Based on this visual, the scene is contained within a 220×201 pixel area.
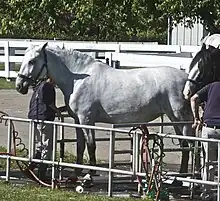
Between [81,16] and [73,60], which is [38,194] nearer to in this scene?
[73,60]

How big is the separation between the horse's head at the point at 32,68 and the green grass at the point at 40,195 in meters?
2.00

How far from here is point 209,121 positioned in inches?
444

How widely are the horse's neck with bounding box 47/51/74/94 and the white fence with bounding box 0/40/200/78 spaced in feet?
17.7

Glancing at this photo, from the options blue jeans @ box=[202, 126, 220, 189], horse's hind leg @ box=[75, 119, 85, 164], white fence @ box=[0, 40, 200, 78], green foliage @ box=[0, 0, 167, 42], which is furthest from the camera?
white fence @ box=[0, 40, 200, 78]

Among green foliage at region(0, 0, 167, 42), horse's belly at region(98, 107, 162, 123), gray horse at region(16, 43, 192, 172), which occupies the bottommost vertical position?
horse's belly at region(98, 107, 162, 123)

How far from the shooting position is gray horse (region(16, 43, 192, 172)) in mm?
13047

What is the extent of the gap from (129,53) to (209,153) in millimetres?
15170

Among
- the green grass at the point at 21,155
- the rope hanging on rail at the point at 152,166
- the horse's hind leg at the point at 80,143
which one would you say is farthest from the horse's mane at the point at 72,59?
the rope hanging on rail at the point at 152,166

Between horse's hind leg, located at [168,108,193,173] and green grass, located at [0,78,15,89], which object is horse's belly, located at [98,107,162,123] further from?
green grass, located at [0,78,15,89]

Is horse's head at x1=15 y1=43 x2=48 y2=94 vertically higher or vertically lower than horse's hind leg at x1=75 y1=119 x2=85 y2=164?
higher

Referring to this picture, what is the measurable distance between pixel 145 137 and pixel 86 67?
8.49 feet

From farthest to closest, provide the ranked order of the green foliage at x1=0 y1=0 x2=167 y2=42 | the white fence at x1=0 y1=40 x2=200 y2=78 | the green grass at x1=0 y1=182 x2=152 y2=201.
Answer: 1. the white fence at x1=0 y1=40 x2=200 y2=78
2. the green foliage at x1=0 y1=0 x2=167 y2=42
3. the green grass at x1=0 y1=182 x2=152 y2=201

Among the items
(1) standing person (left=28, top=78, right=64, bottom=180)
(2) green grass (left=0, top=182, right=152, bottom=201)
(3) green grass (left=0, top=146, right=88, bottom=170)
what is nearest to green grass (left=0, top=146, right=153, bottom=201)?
(2) green grass (left=0, top=182, right=152, bottom=201)

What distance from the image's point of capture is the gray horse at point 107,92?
514 inches
